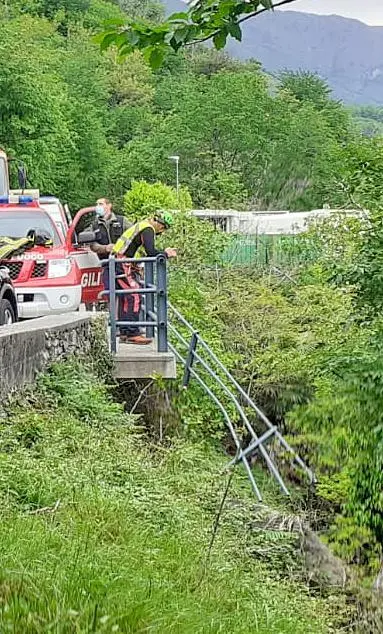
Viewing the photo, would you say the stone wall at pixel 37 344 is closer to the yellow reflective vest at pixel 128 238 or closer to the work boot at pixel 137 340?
the yellow reflective vest at pixel 128 238

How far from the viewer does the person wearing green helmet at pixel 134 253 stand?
1288 cm

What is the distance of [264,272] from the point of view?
23.5 metres

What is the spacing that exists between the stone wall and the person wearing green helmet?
33.2 inches

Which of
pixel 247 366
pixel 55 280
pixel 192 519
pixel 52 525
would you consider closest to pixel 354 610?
pixel 192 519

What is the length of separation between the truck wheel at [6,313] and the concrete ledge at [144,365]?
1378mm

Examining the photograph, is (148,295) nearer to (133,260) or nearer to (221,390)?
(133,260)

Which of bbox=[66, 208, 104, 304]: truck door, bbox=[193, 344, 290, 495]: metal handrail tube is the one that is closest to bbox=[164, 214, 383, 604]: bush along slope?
bbox=[193, 344, 290, 495]: metal handrail tube

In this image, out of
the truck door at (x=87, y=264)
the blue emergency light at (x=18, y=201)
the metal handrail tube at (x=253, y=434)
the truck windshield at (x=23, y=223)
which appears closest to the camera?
the metal handrail tube at (x=253, y=434)

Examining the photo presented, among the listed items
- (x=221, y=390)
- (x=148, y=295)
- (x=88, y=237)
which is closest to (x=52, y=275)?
(x=88, y=237)

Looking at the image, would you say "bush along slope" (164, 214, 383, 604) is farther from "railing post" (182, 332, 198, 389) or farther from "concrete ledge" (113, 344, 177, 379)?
"concrete ledge" (113, 344, 177, 379)

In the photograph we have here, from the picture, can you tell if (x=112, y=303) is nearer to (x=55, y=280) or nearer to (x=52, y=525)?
(x=55, y=280)

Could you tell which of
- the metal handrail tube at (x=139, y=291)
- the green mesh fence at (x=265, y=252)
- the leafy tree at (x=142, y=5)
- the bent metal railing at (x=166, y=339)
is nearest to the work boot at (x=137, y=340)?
the bent metal railing at (x=166, y=339)

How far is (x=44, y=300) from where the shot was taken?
14.6m

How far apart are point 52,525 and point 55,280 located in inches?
341
